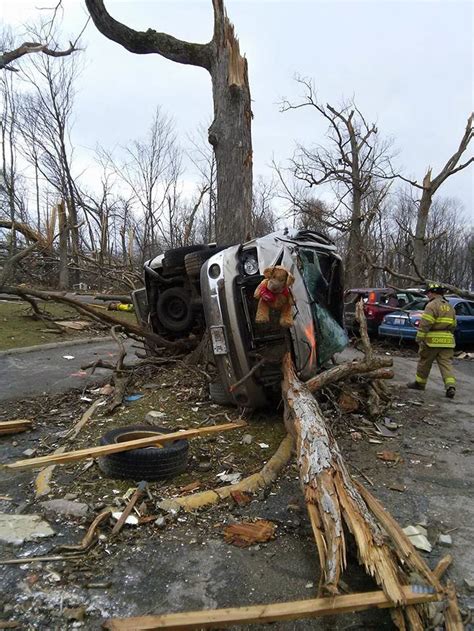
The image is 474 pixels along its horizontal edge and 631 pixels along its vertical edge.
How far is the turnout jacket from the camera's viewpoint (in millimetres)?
7023

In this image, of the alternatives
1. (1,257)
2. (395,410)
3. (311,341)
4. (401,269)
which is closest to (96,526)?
(311,341)

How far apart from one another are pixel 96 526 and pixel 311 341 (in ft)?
8.19

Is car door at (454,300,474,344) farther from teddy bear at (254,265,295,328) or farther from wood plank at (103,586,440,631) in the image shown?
wood plank at (103,586,440,631)

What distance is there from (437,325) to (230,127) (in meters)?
4.82

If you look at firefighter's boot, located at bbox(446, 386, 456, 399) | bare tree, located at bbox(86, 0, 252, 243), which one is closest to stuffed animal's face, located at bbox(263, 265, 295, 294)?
firefighter's boot, located at bbox(446, 386, 456, 399)

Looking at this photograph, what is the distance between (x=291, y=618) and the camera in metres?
1.78

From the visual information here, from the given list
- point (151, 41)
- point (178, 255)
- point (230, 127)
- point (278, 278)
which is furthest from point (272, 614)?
point (151, 41)

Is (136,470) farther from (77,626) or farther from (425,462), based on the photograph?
(425,462)

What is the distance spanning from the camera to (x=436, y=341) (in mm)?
7000

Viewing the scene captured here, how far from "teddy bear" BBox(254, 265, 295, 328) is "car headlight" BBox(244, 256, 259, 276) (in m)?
0.36

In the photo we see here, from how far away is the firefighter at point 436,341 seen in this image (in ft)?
22.8

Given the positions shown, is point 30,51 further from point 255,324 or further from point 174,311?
point 255,324

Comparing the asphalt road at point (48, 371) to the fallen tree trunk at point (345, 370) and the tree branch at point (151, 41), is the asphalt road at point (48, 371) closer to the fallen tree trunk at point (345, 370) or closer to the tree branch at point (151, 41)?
the fallen tree trunk at point (345, 370)

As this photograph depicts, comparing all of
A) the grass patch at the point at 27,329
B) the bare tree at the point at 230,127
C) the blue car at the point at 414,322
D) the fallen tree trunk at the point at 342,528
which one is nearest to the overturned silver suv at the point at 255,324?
the fallen tree trunk at the point at 342,528
